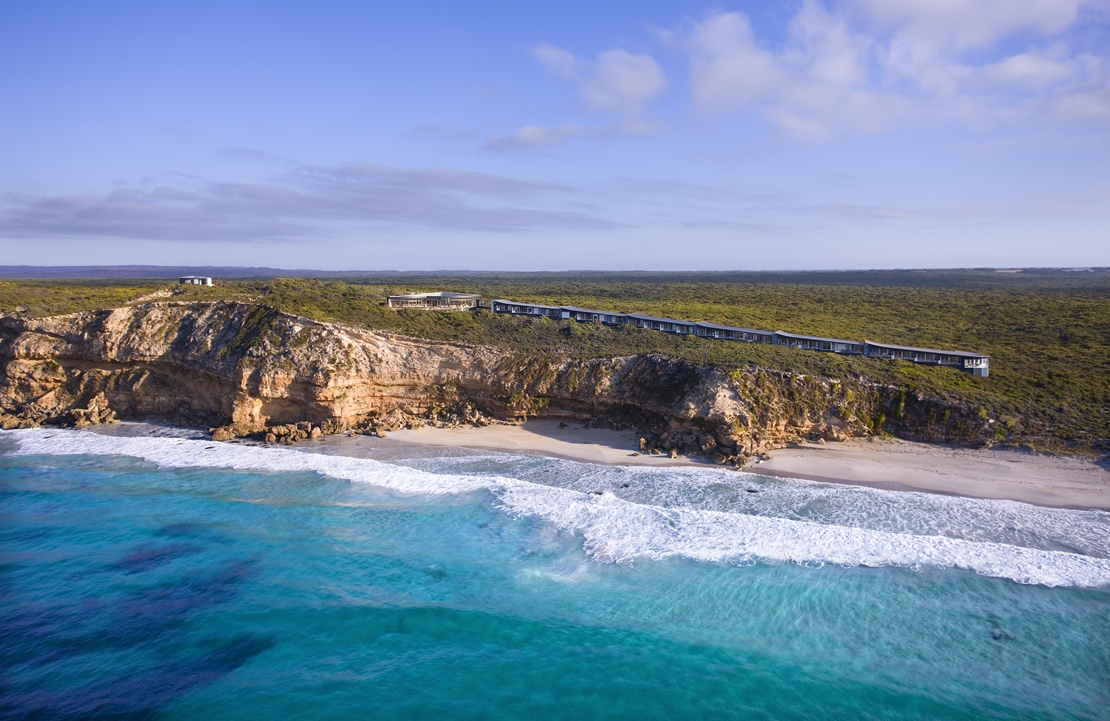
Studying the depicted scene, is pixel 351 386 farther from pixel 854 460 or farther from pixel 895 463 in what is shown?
pixel 895 463

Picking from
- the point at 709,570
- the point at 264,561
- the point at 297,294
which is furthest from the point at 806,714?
the point at 297,294

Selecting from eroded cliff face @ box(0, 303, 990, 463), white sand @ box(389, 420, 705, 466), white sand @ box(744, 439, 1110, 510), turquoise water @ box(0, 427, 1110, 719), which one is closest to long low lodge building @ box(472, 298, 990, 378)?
eroded cliff face @ box(0, 303, 990, 463)

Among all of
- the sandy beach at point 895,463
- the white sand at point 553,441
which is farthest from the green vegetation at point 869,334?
the white sand at point 553,441

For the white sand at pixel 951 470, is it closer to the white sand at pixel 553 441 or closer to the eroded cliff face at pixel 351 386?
the eroded cliff face at pixel 351 386

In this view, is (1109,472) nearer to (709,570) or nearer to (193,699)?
(709,570)

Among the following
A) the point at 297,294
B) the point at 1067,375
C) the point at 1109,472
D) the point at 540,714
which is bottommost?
the point at 540,714

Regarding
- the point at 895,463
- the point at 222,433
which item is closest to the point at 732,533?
the point at 895,463
